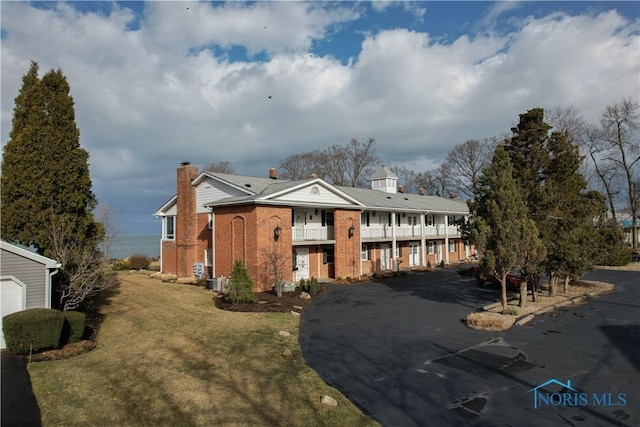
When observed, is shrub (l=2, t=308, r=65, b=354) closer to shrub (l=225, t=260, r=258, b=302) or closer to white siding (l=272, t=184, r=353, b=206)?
shrub (l=225, t=260, r=258, b=302)

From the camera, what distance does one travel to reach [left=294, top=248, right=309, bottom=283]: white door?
26750mm

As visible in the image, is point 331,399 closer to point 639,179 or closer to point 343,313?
point 343,313

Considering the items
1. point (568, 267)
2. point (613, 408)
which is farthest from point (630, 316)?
point (613, 408)

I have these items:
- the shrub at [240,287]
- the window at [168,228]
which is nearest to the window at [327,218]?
the shrub at [240,287]

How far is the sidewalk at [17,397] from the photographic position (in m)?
7.41

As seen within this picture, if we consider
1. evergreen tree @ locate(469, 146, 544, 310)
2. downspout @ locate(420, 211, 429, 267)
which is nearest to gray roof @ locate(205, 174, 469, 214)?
downspout @ locate(420, 211, 429, 267)

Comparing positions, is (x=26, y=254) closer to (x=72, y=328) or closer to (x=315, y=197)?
(x=72, y=328)

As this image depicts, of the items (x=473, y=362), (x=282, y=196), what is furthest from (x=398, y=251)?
(x=473, y=362)

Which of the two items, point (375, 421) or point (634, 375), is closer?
point (375, 421)

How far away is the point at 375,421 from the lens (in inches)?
302

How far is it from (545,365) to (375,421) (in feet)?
18.9

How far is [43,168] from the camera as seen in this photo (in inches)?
583

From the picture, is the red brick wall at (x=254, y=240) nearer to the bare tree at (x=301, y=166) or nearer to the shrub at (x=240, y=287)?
the shrub at (x=240, y=287)

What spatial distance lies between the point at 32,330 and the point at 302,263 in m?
17.4
